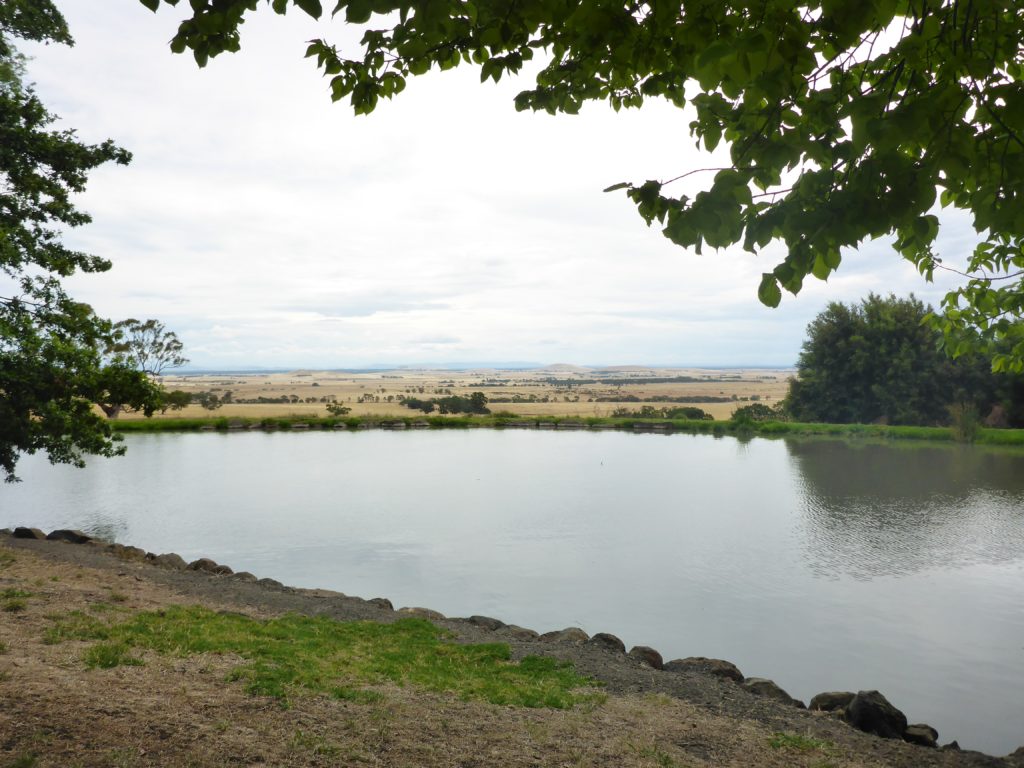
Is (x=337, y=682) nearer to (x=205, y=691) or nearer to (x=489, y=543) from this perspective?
(x=205, y=691)

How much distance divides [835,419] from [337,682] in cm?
3590

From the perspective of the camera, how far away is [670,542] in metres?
12.3

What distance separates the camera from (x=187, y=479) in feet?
61.7

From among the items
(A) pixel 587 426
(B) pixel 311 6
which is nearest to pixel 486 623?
(B) pixel 311 6

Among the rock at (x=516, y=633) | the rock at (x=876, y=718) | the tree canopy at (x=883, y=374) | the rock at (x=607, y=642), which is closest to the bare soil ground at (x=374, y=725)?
the rock at (x=876, y=718)

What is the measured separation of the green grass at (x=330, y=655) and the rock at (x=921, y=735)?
7.96 ft

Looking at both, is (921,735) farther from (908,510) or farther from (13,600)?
(908,510)

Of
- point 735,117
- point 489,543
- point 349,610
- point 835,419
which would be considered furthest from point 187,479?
point 835,419

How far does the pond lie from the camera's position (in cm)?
743

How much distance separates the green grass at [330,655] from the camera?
180 inches

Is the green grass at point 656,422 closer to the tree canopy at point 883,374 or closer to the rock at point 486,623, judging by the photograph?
the tree canopy at point 883,374

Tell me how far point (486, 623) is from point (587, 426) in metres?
28.4

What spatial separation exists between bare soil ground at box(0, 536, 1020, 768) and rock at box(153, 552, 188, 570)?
403 cm

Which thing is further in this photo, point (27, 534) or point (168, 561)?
point (27, 534)
